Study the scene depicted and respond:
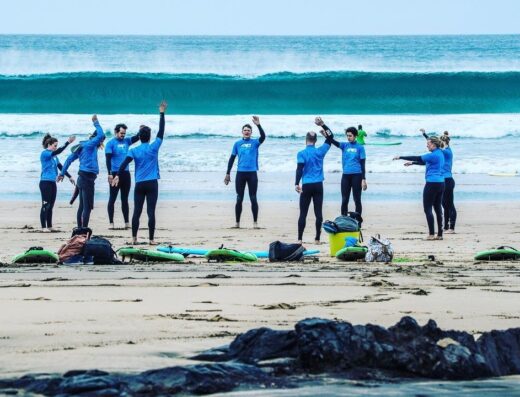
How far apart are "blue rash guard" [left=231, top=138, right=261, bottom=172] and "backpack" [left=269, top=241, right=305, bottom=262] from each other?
4.79 meters

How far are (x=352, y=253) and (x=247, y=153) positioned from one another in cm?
503

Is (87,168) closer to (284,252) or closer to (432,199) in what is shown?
(284,252)

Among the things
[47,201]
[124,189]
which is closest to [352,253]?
[124,189]

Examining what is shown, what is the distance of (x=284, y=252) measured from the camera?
1114 centimetres

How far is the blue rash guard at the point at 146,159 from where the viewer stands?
43.9 ft

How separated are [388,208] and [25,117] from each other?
87.9 feet

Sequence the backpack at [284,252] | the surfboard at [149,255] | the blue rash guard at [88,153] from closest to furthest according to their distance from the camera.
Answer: the surfboard at [149,255]
the backpack at [284,252]
the blue rash guard at [88,153]

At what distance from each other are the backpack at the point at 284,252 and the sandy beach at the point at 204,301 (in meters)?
0.15

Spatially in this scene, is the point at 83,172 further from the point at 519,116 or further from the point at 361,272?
the point at 519,116

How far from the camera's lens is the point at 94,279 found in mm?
8859

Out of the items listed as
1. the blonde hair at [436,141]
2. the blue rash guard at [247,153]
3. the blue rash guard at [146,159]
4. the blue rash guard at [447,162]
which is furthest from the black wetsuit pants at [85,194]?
the blue rash guard at [447,162]

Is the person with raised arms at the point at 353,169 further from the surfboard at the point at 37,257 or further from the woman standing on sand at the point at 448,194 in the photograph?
the surfboard at the point at 37,257

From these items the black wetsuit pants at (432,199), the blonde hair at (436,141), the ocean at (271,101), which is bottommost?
the black wetsuit pants at (432,199)

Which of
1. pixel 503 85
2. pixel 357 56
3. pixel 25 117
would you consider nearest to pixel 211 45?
pixel 357 56
